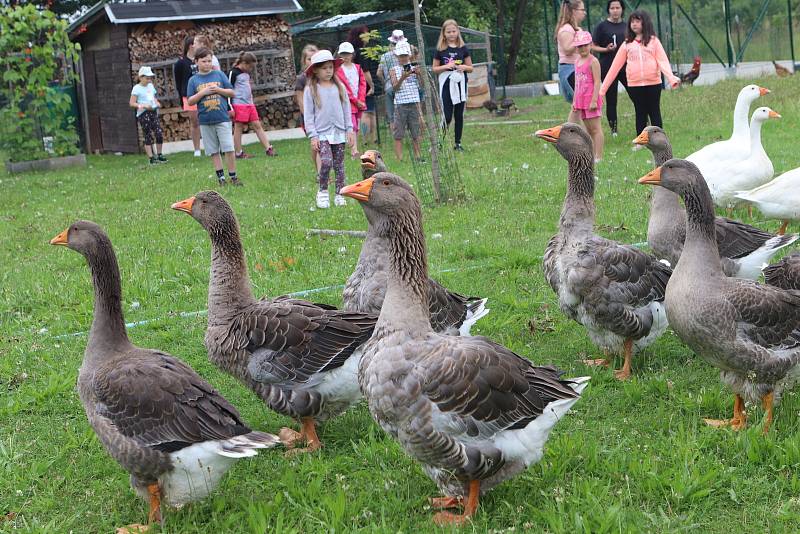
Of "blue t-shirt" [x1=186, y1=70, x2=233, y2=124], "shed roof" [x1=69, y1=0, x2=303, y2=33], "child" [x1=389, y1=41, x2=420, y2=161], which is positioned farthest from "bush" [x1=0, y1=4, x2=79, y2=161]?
"child" [x1=389, y1=41, x2=420, y2=161]

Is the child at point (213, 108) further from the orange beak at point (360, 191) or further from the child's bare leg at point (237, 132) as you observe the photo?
the orange beak at point (360, 191)

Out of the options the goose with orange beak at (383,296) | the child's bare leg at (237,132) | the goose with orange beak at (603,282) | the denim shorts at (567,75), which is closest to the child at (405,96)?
the denim shorts at (567,75)

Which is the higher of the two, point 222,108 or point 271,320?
point 222,108

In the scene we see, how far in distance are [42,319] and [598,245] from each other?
196 inches

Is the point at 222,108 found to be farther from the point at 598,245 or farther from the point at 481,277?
the point at 598,245

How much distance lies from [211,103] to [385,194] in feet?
35.1

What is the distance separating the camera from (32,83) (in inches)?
769

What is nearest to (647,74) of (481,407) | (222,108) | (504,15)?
(222,108)

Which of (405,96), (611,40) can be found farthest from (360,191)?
(611,40)

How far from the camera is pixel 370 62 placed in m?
21.1

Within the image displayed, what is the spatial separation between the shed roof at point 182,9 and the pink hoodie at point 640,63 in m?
12.4

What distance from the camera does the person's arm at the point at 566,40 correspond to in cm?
1520

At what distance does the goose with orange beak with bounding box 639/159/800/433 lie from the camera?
15.9 feet

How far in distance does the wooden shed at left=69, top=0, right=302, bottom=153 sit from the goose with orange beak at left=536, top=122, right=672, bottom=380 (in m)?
18.4
